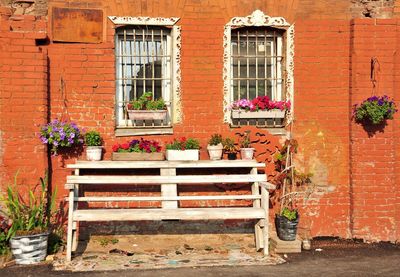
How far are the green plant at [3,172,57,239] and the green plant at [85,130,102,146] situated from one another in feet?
2.58

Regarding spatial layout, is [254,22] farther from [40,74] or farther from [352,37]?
[40,74]

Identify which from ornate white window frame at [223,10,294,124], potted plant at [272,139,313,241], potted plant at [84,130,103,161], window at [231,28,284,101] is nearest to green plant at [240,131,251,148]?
ornate white window frame at [223,10,294,124]

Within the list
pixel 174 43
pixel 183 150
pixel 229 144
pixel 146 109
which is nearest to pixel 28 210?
pixel 146 109

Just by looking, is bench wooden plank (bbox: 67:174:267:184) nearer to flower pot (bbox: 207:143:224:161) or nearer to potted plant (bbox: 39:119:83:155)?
flower pot (bbox: 207:143:224:161)

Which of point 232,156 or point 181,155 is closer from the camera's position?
point 181,155

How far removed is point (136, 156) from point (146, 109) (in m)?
0.73

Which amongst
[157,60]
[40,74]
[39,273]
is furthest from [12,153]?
[157,60]

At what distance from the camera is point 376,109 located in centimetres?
636

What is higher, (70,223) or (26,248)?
(70,223)

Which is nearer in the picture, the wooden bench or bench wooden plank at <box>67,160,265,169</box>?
the wooden bench

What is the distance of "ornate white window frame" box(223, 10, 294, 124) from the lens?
6.72 m

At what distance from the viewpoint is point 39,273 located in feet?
17.2

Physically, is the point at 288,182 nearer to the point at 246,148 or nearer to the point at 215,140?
the point at 246,148

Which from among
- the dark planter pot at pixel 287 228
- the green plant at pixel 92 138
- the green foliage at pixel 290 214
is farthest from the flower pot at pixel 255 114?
the green plant at pixel 92 138
